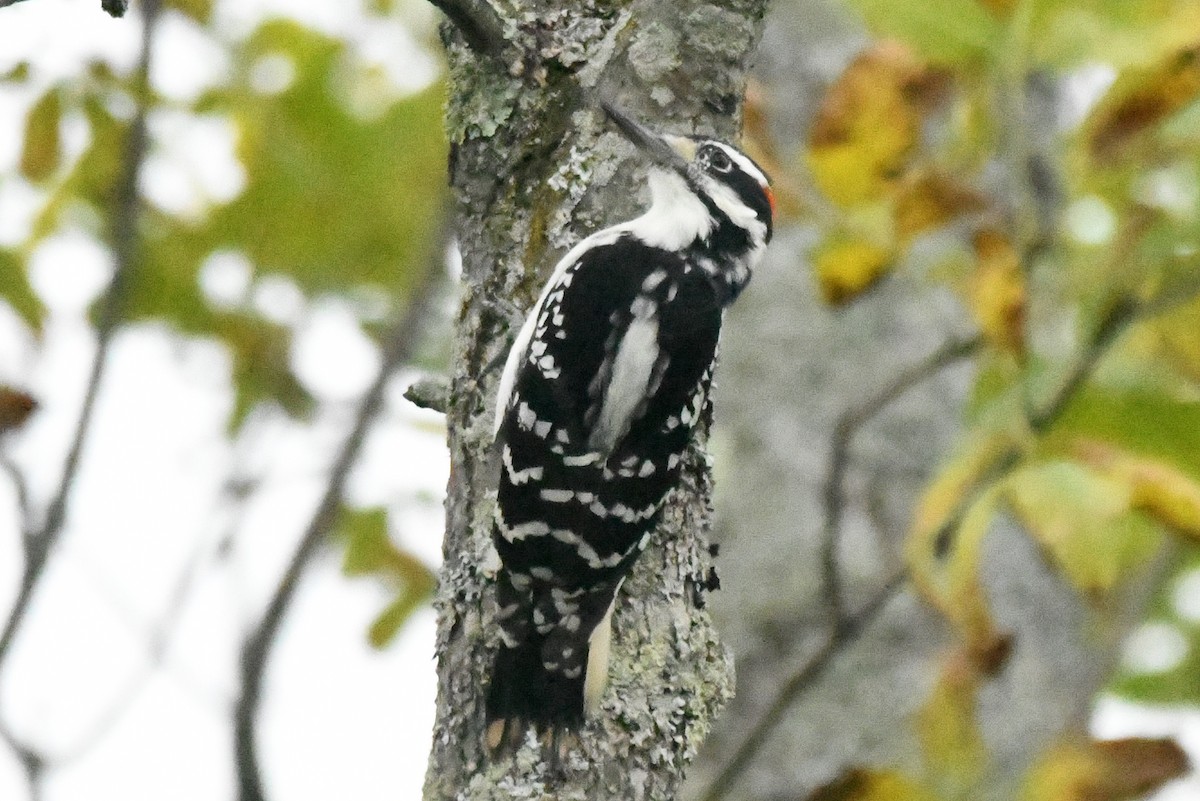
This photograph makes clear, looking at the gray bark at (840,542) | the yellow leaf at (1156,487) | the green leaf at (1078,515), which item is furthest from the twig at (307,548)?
the gray bark at (840,542)

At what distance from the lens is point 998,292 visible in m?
3.15

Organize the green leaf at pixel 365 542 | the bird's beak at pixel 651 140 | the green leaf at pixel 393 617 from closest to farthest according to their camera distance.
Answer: the bird's beak at pixel 651 140, the green leaf at pixel 393 617, the green leaf at pixel 365 542

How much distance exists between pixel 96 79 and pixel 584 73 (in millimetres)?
1545

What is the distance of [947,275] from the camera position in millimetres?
3443

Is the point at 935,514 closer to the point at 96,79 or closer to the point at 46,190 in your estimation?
the point at 96,79

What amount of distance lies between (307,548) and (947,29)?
1.73m

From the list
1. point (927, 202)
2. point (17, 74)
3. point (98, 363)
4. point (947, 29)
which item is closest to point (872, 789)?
point (927, 202)

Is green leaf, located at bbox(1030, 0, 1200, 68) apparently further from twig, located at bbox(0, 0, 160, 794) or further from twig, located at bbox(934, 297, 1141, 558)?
twig, located at bbox(0, 0, 160, 794)

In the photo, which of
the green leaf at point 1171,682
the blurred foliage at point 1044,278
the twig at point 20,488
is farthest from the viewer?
the green leaf at point 1171,682

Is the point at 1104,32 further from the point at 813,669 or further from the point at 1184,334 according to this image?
the point at 813,669

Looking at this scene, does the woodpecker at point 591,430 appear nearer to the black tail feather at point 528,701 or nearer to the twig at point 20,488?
the black tail feather at point 528,701

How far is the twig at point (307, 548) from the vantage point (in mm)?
3240

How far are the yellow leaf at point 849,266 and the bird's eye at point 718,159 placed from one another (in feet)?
1.23

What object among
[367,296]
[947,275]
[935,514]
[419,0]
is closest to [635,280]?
[947,275]
